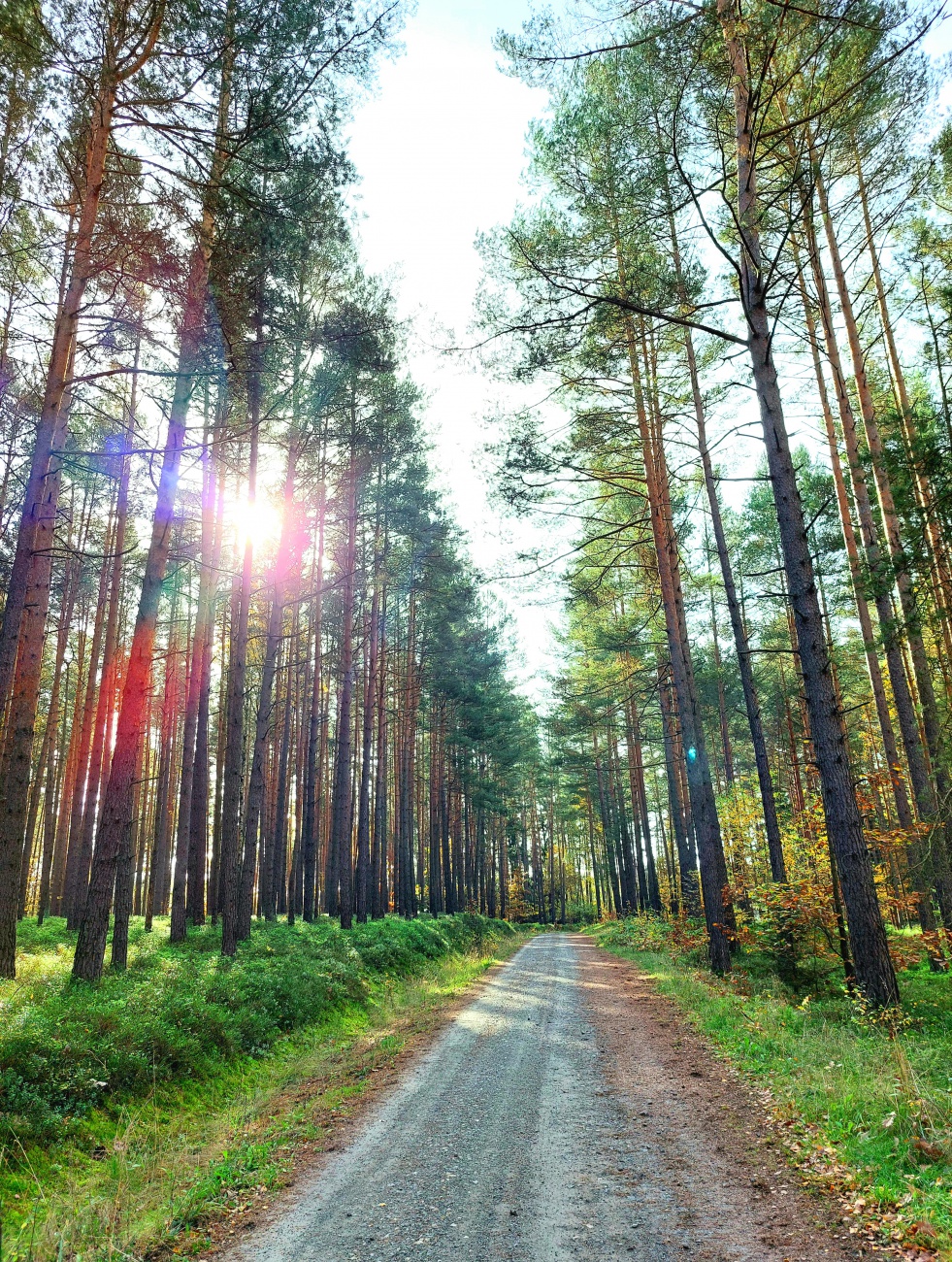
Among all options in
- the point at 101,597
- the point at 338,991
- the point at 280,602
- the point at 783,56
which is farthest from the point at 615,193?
the point at 101,597

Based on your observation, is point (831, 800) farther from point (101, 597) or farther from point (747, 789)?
point (101, 597)

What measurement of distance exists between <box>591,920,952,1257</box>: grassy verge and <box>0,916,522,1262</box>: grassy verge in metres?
3.69

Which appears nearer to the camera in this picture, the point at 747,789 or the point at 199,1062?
the point at 199,1062

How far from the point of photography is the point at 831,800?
7.18 meters

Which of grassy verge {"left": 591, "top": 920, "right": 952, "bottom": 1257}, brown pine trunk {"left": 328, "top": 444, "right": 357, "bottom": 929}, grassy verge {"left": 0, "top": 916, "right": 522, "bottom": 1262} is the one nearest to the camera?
grassy verge {"left": 591, "top": 920, "right": 952, "bottom": 1257}

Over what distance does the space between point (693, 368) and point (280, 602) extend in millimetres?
10214

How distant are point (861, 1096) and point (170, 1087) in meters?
6.05

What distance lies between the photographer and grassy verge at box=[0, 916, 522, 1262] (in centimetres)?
414

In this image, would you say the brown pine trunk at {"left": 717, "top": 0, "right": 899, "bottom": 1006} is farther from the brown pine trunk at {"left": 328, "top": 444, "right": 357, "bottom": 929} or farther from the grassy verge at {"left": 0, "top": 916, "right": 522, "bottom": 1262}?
the brown pine trunk at {"left": 328, "top": 444, "right": 357, "bottom": 929}

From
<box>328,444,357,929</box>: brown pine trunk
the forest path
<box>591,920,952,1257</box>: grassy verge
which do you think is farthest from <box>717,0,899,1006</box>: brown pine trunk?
<box>328,444,357,929</box>: brown pine trunk

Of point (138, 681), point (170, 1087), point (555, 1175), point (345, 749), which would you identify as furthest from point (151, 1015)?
point (345, 749)

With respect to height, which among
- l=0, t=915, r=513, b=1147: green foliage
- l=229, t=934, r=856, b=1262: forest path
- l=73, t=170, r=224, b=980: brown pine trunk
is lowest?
l=229, t=934, r=856, b=1262: forest path

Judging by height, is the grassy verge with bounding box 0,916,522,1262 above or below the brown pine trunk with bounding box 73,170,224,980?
below

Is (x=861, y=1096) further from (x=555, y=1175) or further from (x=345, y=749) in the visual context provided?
(x=345, y=749)
